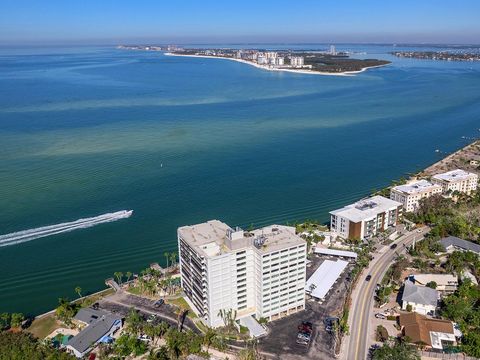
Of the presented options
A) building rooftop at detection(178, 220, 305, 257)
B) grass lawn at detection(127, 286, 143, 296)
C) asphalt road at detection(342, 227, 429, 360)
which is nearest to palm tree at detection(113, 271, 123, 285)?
grass lawn at detection(127, 286, 143, 296)

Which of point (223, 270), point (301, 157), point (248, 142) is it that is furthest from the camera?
point (248, 142)

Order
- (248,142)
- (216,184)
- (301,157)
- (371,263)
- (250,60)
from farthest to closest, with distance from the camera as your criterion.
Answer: (250,60)
(248,142)
(301,157)
(216,184)
(371,263)

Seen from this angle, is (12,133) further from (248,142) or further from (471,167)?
(471,167)

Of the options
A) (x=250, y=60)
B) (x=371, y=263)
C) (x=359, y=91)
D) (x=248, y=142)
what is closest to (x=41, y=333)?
(x=371, y=263)

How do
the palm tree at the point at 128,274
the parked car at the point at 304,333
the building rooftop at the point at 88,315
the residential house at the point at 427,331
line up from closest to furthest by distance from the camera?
the residential house at the point at 427,331
the parked car at the point at 304,333
the building rooftop at the point at 88,315
the palm tree at the point at 128,274

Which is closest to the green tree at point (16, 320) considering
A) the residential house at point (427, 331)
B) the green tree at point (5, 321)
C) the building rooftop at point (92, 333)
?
the green tree at point (5, 321)

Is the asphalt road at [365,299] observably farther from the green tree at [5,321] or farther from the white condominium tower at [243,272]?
the green tree at [5,321]

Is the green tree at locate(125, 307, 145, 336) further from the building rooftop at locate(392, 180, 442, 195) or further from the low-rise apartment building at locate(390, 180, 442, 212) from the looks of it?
the building rooftop at locate(392, 180, 442, 195)
